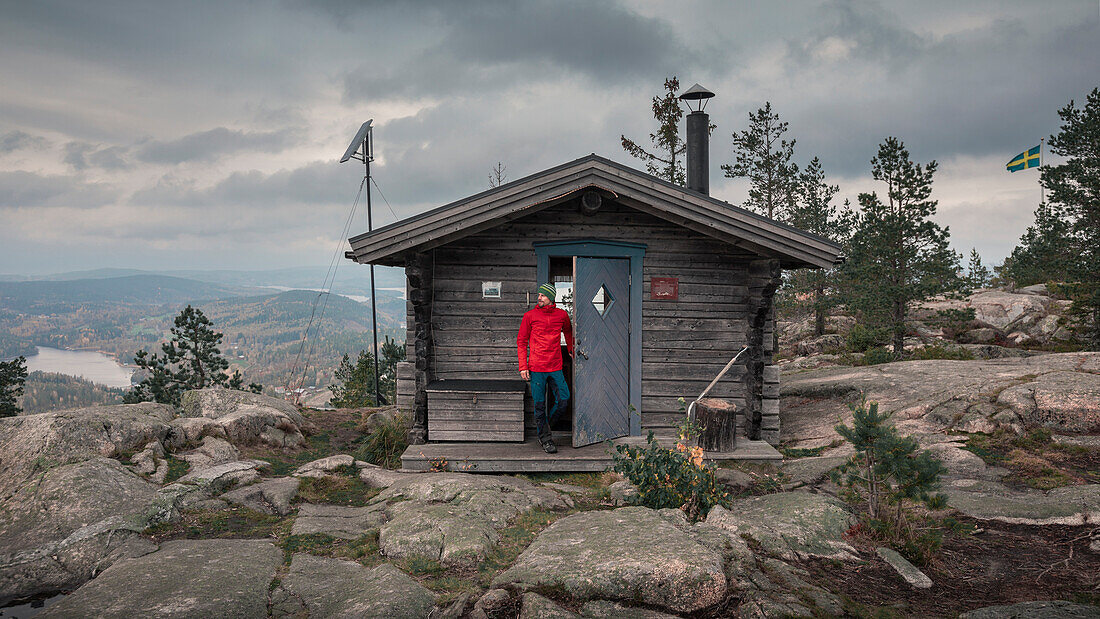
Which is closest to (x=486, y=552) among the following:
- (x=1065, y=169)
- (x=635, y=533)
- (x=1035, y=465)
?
(x=635, y=533)

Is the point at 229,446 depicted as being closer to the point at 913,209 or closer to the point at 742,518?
the point at 742,518

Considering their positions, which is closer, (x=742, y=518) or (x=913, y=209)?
(x=742, y=518)

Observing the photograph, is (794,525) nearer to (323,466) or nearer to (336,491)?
(336,491)

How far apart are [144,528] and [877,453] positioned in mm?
7000

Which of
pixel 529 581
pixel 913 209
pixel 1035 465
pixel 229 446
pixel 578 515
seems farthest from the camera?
pixel 913 209

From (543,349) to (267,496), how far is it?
374 centimetres

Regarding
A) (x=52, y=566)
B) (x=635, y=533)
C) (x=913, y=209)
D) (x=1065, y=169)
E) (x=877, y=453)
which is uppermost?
(x=1065, y=169)

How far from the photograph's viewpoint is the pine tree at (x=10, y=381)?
665 inches

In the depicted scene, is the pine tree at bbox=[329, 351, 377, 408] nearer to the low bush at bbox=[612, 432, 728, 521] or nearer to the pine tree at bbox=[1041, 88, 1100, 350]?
the low bush at bbox=[612, 432, 728, 521]

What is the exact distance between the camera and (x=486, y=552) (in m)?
5.10

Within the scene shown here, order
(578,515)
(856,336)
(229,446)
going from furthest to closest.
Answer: (856,336) < (229,446) < (578,515)

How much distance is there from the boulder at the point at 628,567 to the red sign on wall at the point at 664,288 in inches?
158

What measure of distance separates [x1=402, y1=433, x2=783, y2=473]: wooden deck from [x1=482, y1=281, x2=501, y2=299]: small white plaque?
212 centimetres

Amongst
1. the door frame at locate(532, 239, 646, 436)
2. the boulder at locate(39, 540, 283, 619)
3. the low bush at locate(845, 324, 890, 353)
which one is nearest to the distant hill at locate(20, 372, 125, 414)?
the low bush at locate(845, 324, 890, 353)
